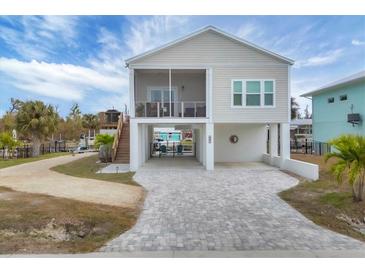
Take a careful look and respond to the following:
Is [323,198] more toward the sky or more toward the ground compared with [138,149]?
more toward the ground

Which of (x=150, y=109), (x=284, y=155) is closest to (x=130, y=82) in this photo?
(x=150, y=109)

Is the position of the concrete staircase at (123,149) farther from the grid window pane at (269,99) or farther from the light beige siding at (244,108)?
the grid window pane at (269,99)

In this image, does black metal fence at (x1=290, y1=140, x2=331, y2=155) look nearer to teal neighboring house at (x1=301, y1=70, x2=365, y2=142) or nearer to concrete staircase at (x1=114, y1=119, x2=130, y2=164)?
teal neighboring house at (x1=301, y1=70, x2=365, y2=142)

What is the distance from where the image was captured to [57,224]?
20.6 ft

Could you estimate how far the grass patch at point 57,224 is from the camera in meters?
5.14

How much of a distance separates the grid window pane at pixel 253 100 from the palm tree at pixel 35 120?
1918 centimetres

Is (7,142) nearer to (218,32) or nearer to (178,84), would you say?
(178,84)

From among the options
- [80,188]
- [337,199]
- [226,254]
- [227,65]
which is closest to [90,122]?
[227,65]

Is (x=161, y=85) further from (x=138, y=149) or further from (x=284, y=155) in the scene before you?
(x=284, y=155)

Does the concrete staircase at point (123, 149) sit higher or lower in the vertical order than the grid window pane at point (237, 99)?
lower

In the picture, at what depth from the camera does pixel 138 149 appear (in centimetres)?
1599

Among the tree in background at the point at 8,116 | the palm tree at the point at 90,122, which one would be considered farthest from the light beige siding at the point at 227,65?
the palm tree at the point at 90,122

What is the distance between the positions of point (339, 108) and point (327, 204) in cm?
1575

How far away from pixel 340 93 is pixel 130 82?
15.7 m
